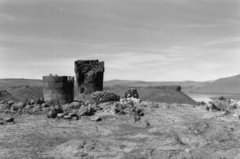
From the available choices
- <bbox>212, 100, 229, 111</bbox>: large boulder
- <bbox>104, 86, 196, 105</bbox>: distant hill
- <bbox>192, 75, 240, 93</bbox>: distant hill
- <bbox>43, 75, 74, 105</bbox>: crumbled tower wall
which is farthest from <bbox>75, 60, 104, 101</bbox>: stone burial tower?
<bbox>192, 75, 240, 93</bbox>: distant hill

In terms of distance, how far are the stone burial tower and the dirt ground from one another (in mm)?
6647

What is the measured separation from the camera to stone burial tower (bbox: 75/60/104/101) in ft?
59.4

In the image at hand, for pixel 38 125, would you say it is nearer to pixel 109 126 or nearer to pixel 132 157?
pixel 109 126

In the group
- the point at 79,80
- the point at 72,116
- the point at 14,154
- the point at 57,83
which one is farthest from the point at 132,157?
the point at 79,80

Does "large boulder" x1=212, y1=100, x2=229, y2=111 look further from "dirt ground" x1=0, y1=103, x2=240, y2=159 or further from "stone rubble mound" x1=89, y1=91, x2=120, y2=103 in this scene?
"stone rubble mound" x1=89, y1=91, x2=120, y2=103

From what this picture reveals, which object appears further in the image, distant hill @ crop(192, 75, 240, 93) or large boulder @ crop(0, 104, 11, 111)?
distant hill @ crop(192, 75, 240, 93)

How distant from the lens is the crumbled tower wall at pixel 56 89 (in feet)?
53.2

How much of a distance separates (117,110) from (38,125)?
400 centimetres

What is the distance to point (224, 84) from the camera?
70.9 m

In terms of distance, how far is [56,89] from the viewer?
16219 millimetres

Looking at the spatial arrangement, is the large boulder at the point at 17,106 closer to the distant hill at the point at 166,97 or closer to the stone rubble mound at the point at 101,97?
the stone rubble mound at the point at 101,97

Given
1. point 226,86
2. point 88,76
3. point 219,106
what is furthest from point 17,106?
point 226,86

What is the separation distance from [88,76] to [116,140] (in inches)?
404

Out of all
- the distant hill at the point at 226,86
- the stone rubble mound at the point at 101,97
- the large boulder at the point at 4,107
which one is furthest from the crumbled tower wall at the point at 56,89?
the distant hill at the point at 226,86
